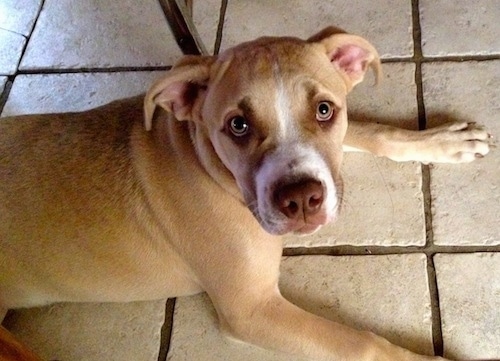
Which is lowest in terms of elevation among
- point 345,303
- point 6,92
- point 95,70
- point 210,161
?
point 345,303

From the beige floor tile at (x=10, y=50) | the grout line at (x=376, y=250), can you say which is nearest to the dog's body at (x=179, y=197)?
the grout line at (x=376, y=250)

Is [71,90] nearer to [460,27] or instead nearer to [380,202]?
[380,202]

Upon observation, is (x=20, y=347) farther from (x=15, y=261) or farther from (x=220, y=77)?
(x=220, y=77)

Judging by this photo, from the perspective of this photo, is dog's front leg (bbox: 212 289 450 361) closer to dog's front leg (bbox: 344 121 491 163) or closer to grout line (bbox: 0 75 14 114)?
dog's front leg (bbox: 344 121 491 163)

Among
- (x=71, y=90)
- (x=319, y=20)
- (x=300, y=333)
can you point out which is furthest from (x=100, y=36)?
(x=300, y=333)

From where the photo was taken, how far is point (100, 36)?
305cm

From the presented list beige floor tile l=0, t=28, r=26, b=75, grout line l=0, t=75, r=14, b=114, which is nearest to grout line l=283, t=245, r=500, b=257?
grout line l=0, t=75, r=14, b=114

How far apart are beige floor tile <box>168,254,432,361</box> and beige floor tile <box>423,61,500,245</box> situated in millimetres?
190

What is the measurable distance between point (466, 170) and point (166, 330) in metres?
1.19

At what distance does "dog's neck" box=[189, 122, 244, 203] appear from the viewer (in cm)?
183

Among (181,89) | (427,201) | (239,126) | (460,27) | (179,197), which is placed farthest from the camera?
(460,27)

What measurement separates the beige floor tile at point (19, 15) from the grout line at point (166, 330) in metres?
1.58

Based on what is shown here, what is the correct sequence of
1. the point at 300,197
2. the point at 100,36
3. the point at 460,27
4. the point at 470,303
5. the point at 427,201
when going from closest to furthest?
the point at 300,197 → the point at 470,303 → the point at 427,201 → the point at 460,27 → the point at 100,36

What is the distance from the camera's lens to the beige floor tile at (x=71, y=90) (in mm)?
2830
